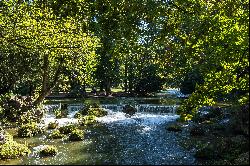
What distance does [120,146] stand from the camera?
30.3 metres

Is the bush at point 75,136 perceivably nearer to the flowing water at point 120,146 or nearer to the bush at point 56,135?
the flowing water at point 120,146

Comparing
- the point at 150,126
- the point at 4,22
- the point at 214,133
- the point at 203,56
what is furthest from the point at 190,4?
the point at 150,126

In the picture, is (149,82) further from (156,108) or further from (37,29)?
(37,29)

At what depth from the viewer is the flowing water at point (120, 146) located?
25641mm

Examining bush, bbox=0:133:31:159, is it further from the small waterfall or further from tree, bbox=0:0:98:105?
the small waterfall

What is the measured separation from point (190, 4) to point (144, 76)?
63811 mm

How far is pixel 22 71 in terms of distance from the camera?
169 feet

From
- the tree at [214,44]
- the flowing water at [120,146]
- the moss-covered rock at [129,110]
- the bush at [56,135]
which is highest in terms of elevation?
the tree at [214,44]

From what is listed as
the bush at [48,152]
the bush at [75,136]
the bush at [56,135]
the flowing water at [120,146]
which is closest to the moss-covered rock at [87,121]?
the flowing water at [120,146]

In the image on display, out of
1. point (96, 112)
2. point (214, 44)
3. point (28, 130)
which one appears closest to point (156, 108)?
point (96, 112)

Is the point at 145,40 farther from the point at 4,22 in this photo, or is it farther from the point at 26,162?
the point at 26,162

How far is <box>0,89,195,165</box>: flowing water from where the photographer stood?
25641 mm

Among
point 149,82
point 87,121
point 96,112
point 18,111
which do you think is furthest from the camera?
point 149,82

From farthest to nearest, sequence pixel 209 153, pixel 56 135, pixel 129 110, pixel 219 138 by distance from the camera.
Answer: pixel 129 110 < pixel 56 135 < pixel 219 138 < pixel 209 153
